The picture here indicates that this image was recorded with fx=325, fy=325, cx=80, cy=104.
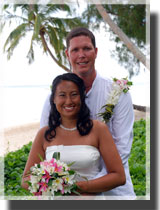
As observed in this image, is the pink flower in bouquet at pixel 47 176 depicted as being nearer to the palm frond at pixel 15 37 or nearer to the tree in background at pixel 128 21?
the tree in background at pixel 128 21

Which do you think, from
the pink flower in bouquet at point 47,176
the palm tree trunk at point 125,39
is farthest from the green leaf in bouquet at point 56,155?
the palm tree trunk at point 125,39

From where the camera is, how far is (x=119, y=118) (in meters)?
3.10

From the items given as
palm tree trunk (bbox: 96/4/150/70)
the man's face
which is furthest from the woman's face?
palm tree trunk (bbox: 96/4/150/70)

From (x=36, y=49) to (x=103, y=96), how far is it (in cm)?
1185

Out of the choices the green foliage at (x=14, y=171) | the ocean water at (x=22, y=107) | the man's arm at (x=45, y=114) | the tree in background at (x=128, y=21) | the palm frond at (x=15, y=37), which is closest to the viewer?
the man's arm at (x=45, y=114)

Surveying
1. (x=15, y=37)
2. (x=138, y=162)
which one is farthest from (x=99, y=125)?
(x=15, y=37)

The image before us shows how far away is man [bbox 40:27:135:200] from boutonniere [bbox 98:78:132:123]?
4 cm

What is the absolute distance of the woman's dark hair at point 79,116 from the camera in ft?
8.73

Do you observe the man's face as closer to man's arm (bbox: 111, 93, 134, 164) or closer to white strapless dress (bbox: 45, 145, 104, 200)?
man's arm (bbox: 111, 93, 134, 164)

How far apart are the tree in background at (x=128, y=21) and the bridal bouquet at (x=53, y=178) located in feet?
18.5

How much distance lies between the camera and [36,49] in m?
14.6

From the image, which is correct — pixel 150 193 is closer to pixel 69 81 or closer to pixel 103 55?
pixel 69 81

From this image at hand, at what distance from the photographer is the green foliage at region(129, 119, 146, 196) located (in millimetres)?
5402

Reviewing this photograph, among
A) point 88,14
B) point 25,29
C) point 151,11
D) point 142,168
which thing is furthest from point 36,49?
point 151,11
